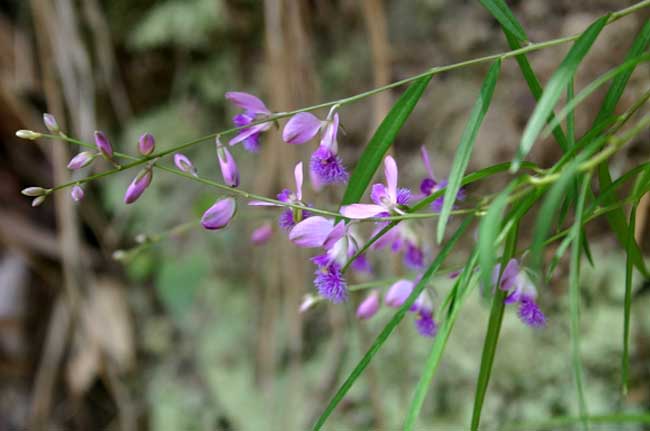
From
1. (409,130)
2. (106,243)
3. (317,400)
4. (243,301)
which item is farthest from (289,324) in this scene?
(106,243)

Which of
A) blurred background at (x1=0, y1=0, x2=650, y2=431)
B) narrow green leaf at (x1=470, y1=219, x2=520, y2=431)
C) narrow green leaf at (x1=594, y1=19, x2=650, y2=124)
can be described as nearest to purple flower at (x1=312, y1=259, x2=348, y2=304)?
narrow green leaf at (x1=470, y1=219, x2=520, y2=431)

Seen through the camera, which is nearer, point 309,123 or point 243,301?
point 309,123

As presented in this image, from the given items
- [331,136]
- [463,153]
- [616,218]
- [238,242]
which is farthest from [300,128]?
[238,242]

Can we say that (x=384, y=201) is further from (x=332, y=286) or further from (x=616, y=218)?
(x=616, y=218)

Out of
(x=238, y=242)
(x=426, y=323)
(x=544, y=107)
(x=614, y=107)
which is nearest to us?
(x=544, y=107)

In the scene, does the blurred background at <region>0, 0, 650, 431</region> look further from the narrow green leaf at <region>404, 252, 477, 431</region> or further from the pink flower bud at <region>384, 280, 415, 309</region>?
the narrow green leaf at <region>404, 252, 477, 431</region>

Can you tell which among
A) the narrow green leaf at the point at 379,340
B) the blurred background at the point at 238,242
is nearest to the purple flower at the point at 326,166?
the narrow green leaf at the point at 379,340

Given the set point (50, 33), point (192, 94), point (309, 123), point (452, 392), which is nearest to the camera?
point (309, 123)

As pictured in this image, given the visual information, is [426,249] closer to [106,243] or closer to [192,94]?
[192,94]
